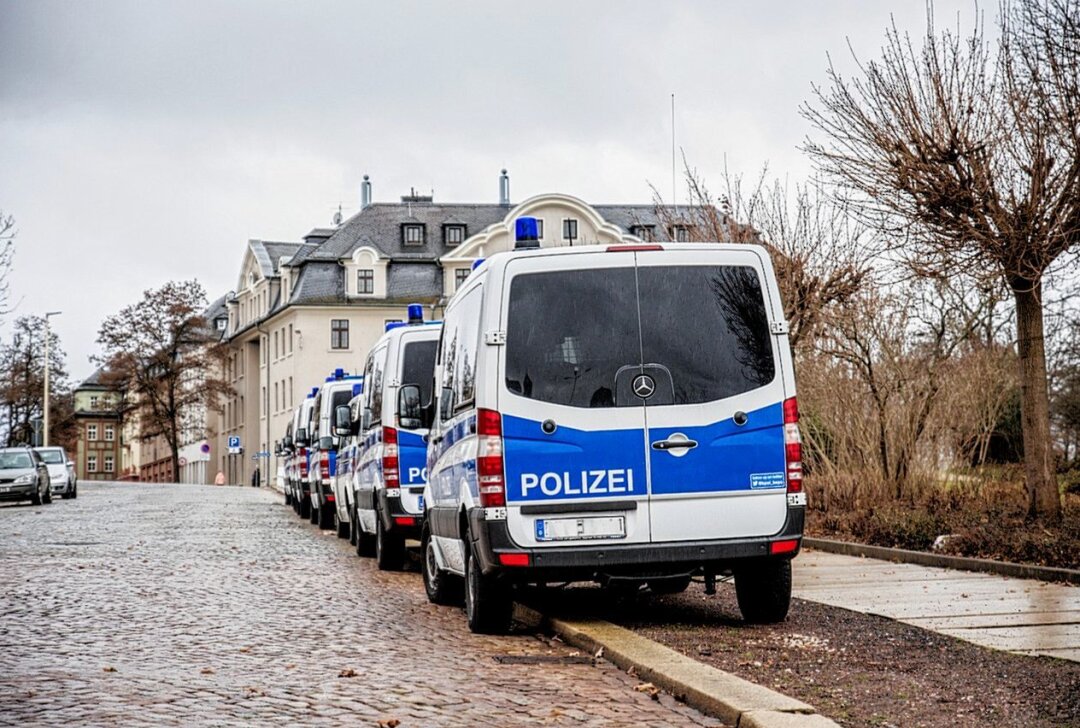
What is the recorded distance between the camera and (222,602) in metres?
13.0

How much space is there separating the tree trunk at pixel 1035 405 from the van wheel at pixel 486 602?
663 centimetres

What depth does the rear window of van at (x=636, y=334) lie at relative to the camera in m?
9.81

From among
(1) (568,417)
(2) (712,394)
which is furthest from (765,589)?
(1) (568,417)

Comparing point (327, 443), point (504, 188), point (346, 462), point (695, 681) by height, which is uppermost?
point (504, 188)

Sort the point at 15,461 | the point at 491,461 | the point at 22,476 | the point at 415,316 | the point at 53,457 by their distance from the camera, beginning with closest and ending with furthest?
the point at 491,461
the point at 415,316
the point at 22,476
the point at 15,461
the point at 53,457

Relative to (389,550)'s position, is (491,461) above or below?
above

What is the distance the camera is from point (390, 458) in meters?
16.1

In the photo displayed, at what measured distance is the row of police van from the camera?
970 cm

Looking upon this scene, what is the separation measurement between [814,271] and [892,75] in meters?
6.60

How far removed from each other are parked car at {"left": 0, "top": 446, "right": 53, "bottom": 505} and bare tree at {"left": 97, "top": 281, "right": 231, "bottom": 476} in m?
48.2

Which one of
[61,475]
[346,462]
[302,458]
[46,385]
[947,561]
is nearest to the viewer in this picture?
[947,561]

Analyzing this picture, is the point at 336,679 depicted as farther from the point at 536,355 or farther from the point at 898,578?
the point at 898,578

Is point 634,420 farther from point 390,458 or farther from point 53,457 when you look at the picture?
point 53,457

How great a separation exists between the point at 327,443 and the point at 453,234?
198 ft
